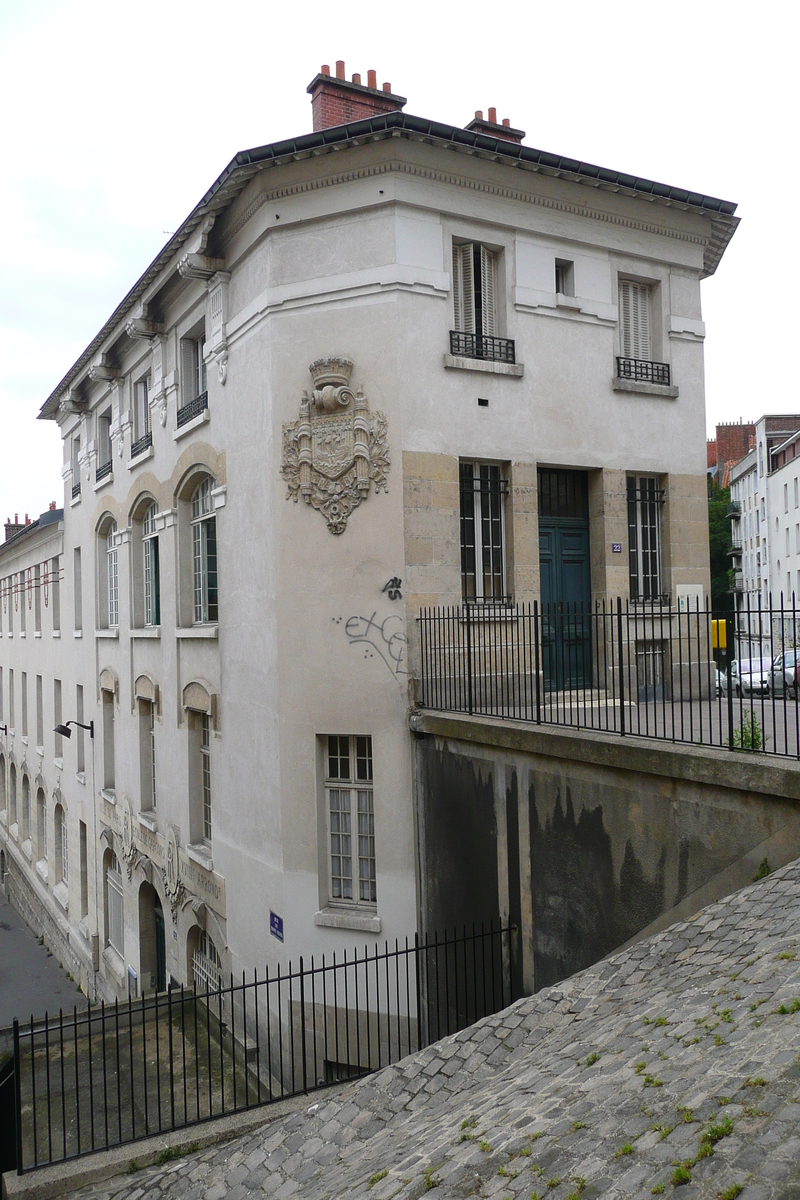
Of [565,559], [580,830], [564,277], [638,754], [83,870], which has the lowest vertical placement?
[83,870]

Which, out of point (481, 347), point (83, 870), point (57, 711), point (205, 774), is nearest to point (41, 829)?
point (57, 711)

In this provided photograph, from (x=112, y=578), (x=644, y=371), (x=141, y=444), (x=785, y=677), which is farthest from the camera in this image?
(x=112, y=578)

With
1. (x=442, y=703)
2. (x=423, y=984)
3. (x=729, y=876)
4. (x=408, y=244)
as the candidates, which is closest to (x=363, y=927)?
(x=423, y=984)

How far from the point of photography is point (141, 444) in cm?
1822

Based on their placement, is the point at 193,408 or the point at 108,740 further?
the point at 108,740

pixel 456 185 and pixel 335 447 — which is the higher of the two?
pixel 456 185

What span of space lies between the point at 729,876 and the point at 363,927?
580 centimetres

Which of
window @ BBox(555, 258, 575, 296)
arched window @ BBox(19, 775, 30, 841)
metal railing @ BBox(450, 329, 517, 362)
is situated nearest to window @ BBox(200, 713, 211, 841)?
metal railing @ BBox(450, 329, 517, 362)

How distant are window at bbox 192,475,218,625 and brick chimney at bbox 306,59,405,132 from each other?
6.03m

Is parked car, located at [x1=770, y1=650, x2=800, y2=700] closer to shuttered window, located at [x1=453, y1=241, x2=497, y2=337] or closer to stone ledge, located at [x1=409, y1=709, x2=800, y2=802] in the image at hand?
stone ledge, located at [x1=409, y1=709, x2=800, y2=802]

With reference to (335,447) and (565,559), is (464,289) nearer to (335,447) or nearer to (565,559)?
(335,447)

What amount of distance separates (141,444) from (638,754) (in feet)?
43.4

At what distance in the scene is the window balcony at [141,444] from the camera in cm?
1783

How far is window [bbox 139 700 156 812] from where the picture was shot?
61.5 ft
